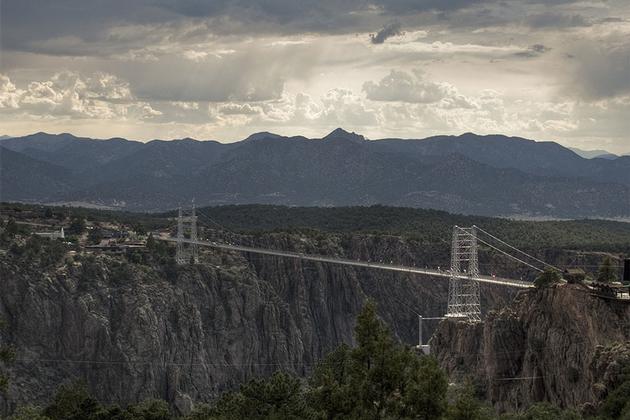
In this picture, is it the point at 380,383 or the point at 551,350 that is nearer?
the point at 380,383

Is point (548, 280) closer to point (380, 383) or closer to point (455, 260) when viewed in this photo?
point (380, 383)

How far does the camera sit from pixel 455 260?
13650cm

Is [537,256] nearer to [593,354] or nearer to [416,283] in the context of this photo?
[416,283]

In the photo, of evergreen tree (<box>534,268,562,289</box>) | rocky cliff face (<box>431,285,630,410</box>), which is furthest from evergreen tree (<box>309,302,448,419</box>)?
evergreen tree (<box>534,268,562,289</box>)

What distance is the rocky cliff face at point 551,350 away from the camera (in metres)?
76.6

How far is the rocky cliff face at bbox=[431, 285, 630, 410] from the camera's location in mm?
76638

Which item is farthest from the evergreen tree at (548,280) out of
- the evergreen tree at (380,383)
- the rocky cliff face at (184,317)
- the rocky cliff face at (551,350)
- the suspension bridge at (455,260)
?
the rocky cliff face at (184,317)

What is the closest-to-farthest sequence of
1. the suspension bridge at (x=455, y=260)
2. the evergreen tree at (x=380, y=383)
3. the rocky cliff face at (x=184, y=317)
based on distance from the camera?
the evergreen tree at (x=380, y=383) < the suspension bridge at (x=455, y=260) < the rocky cliff face at (x=184, y=317)

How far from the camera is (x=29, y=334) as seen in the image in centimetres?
13625

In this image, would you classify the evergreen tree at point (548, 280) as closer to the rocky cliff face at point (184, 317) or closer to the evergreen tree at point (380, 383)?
the evergreen tree at point (380, 383)

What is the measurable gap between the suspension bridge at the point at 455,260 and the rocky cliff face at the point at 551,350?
95.2 feet

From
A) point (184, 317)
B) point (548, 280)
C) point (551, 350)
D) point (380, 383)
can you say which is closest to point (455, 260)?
point (184, 317)

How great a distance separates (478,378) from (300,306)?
88392 mm

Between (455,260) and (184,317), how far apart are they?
128ft
